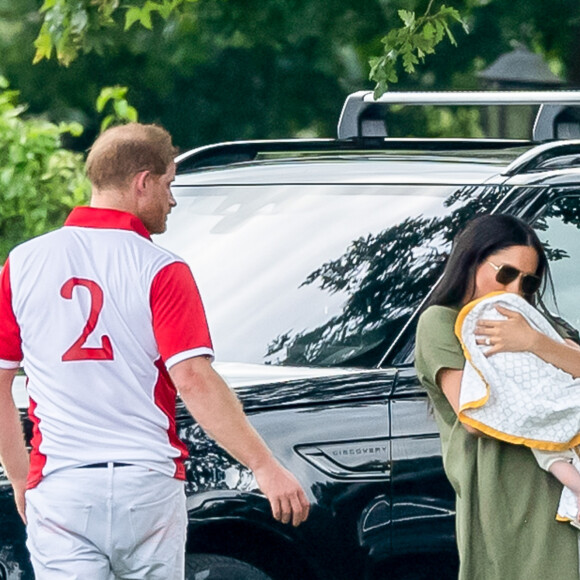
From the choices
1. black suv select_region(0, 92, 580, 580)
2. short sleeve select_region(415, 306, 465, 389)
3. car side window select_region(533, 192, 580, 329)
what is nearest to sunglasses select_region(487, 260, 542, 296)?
short sleeve select_region(415, 306, 465, 389)

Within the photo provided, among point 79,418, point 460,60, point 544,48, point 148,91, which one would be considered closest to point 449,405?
point 79,418

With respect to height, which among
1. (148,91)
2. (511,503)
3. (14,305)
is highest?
(14,305)

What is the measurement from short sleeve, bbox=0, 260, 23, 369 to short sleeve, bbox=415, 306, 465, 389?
94 cm

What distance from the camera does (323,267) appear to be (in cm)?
494

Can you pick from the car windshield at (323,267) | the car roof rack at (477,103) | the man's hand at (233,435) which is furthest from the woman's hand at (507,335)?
the car roof rack at (477,103)

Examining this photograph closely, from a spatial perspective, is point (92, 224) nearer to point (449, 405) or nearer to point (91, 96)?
point (449, 405)

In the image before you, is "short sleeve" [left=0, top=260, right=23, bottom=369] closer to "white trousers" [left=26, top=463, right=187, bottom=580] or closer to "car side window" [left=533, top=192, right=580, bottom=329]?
"white trousers" [left=26, top=463, right=187, bottom=580]

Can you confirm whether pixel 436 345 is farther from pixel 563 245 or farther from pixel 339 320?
pixel 563 245

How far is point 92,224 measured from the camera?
3.90 meters

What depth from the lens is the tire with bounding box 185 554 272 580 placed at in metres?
4.49

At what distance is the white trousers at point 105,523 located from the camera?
3811mm

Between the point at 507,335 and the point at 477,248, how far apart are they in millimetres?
273

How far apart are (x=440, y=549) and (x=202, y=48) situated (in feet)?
41.6

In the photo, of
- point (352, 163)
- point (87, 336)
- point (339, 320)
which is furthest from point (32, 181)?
point (87, 336)
